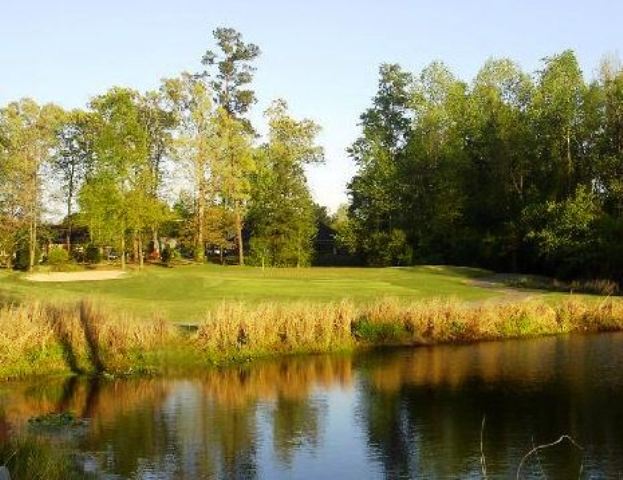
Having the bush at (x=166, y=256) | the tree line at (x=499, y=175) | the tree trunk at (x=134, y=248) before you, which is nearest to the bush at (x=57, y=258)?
the tree trunk at (x=134, y=248)

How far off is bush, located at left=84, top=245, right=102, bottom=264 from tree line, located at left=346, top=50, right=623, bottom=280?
23.5 meters

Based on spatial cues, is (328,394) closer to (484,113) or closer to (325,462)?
(325,462)

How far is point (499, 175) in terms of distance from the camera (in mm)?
67812

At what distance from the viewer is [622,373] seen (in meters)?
25.3

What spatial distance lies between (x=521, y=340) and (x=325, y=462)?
19.4 metres

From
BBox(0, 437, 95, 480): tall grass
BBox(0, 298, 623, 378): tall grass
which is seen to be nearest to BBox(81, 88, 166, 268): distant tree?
BBox(0, 298, 623, 378): tall grass

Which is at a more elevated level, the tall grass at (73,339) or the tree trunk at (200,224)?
the tree trunk at (200,224)

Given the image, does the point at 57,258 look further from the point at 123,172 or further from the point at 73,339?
the point at 73,339

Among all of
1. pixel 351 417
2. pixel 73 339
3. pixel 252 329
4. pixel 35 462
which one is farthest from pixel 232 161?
pixel 35 462

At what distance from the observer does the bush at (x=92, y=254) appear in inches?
3014

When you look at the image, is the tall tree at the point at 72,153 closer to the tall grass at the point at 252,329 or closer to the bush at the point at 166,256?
the bush at the point at 166,256

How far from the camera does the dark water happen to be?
51.0ft

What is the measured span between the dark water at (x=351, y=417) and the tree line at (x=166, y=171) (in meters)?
41.7

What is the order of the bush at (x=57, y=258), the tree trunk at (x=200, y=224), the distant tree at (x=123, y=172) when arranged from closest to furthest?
the distant tree at (x=123, y=172), the bush at (x=57, y=258), the tree trunk at (x=200, y=224)
